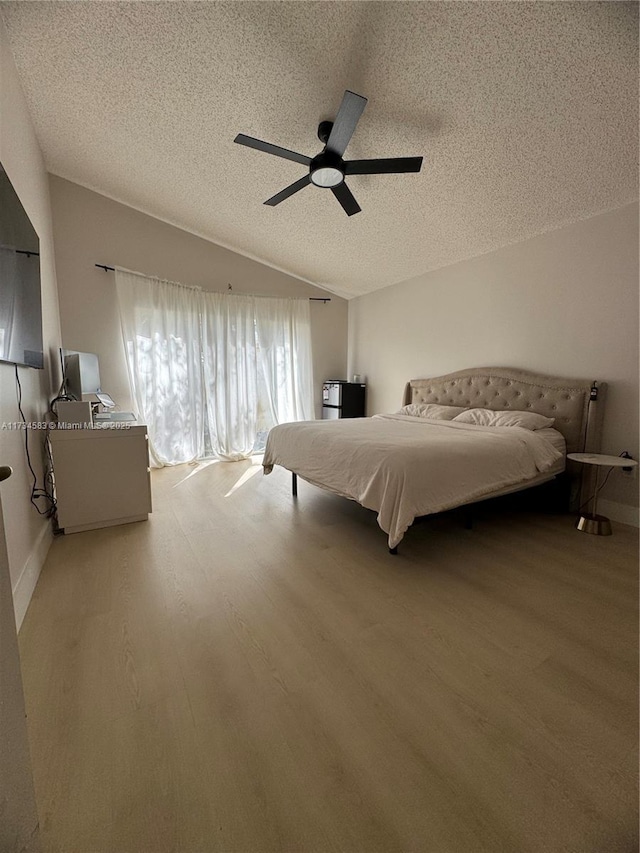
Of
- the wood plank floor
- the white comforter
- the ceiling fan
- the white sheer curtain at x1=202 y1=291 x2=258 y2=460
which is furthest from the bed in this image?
the ceiling fan

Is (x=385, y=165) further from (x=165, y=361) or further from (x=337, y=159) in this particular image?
(x=165, y=361)

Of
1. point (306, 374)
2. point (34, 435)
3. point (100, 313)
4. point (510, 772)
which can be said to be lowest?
point (510, 772)

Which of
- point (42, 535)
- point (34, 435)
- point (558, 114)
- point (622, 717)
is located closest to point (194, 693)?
point (622, 717)

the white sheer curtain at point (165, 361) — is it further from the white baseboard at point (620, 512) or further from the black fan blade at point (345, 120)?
the white baseboard at point (620, 512)

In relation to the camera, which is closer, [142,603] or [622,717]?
[622,717]

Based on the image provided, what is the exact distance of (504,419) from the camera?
131 inches

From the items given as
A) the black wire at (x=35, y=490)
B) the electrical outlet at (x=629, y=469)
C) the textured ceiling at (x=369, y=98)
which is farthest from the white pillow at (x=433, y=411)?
the black wire at (x=35, y=490)

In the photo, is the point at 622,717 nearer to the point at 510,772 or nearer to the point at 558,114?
the point at 510,772

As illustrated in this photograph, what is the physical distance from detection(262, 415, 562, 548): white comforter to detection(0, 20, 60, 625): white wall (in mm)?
1788

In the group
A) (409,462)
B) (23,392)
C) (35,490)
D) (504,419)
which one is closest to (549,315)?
(504,419)

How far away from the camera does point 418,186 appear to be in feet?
9.87

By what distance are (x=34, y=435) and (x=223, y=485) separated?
179 cm

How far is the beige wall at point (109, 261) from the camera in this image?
159 inches

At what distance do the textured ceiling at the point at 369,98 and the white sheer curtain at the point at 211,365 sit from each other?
127cm
